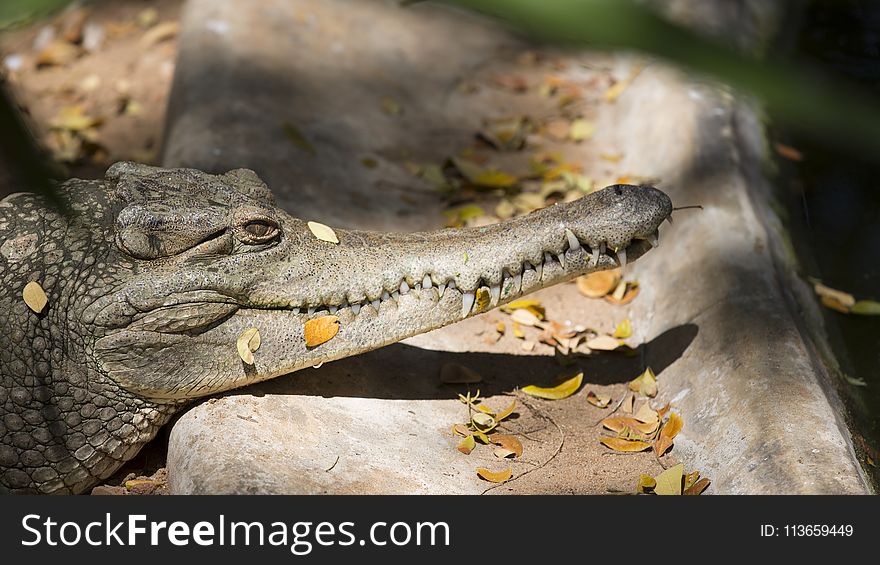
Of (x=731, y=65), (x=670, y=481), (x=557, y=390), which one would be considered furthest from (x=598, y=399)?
(x=731, y=65)

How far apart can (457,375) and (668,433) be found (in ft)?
3.18

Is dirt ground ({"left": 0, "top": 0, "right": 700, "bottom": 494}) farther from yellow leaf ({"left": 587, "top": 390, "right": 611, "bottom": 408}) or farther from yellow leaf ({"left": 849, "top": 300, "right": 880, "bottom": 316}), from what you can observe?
yellow leaf ({"left": 849, "top": 300, "right": 880, "bottom": 316})

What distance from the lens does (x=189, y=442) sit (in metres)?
3.32

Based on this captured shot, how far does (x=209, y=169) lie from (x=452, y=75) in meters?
2.62

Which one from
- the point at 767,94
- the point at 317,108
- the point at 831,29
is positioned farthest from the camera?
the point at 831,29

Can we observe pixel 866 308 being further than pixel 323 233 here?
Yes

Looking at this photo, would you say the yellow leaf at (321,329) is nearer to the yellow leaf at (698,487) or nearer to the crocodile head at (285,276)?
the crocodile head at (285,276)

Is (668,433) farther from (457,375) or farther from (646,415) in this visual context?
(457,375)

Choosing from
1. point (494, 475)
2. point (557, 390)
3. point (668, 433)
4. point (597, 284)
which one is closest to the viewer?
point (494, 475)

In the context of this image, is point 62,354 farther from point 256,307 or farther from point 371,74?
A: point 371,74

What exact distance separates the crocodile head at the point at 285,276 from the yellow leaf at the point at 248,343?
18 mm

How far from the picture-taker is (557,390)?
4098mm

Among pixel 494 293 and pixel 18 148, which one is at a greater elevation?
pixel 18 148

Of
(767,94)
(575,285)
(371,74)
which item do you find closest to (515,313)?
(575,285)
